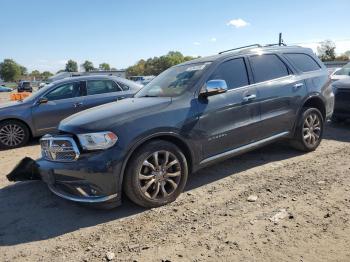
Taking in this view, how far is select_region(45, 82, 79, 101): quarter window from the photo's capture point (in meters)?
8.73

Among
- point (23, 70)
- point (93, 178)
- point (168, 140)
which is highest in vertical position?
point (23, 70)

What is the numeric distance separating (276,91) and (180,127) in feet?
6.41

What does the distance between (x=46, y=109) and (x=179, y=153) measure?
522 centimetres

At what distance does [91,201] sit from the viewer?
13.0 ft

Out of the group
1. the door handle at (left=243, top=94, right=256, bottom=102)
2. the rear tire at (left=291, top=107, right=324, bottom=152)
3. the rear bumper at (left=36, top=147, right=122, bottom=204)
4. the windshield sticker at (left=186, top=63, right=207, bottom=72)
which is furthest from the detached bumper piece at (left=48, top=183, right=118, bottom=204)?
the rear tire at (left=291, top=107, right=324, bottom=152)

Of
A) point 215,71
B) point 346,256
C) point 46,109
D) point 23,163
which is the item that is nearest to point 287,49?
point 215,71

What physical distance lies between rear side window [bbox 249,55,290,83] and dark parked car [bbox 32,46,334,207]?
0.06 feet

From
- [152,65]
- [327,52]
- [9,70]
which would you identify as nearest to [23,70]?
[9,70]

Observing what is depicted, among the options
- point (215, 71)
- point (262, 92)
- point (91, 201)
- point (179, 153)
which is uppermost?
point (215, 71)

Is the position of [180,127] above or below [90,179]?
above

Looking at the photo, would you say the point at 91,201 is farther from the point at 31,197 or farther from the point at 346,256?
the point at 346,256

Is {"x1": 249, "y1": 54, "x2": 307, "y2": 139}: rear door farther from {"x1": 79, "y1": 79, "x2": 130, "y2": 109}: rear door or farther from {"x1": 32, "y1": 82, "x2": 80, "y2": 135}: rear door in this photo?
{"x1": 32, "y1": 82, "x2": 80, "y2": 135}: rear door

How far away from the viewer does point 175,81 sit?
205 inches

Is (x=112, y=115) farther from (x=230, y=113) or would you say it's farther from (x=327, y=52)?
(x=327, y=52)
